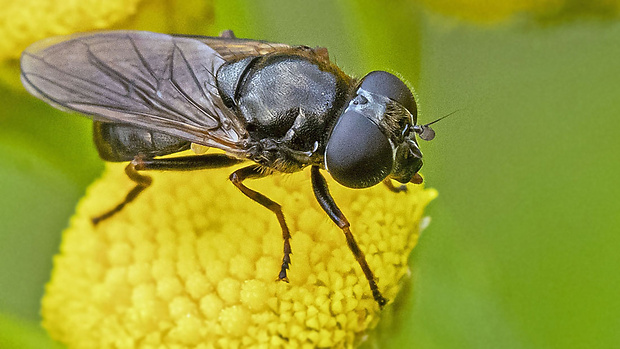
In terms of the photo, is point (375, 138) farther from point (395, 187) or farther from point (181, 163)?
point (181, 163)

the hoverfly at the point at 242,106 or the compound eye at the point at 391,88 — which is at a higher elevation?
the compound eye at the point at 391,88

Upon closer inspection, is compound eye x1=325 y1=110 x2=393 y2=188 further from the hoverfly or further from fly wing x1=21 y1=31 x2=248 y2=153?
fly wing x1=21 y1=31 x2=248 y2=153

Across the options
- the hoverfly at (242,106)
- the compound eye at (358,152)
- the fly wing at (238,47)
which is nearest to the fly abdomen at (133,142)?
the hoverfly at (242,106)

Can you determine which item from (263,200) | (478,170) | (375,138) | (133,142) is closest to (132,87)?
(133,142)

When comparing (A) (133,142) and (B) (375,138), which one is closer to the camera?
(B) (375,138)

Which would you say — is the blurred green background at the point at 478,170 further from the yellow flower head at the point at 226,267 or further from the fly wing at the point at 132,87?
the fly wing at the point at 132,87

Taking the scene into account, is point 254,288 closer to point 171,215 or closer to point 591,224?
point 171,215

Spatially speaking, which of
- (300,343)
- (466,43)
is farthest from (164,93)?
(466,43)
